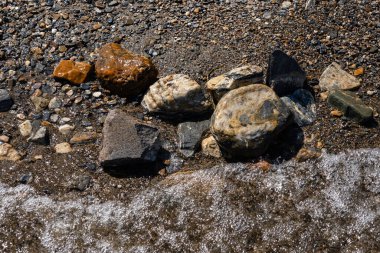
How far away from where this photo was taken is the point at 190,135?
4047 millimetres

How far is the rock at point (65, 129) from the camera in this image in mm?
4137

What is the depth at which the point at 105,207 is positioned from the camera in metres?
3.80

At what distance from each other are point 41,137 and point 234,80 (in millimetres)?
1562

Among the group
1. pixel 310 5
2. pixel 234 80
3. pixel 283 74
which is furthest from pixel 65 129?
pixel 310 5

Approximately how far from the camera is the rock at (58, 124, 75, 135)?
414 cm

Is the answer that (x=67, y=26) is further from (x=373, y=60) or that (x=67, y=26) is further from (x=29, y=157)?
(x=373, y=60)

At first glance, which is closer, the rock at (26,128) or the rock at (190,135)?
the rock at (190,135)

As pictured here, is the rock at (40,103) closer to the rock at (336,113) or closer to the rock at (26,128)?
the rock at (26,128)

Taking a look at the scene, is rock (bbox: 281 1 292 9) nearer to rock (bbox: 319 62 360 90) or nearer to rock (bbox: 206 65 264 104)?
rock (bbox: 319 62 360 90)

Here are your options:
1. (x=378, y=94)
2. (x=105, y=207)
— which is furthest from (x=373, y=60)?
(x=105, y=207)

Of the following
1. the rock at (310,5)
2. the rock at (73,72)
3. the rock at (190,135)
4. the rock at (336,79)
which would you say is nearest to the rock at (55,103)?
the rock at (73,72)

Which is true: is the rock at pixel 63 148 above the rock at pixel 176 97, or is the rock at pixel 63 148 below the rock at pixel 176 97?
below

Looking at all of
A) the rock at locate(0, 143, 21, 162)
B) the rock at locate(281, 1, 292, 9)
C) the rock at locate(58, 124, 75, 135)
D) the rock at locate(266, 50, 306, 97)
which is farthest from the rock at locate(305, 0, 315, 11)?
the rock at locate(0, 143, 21, 162)

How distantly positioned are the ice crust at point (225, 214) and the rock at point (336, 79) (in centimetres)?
58
